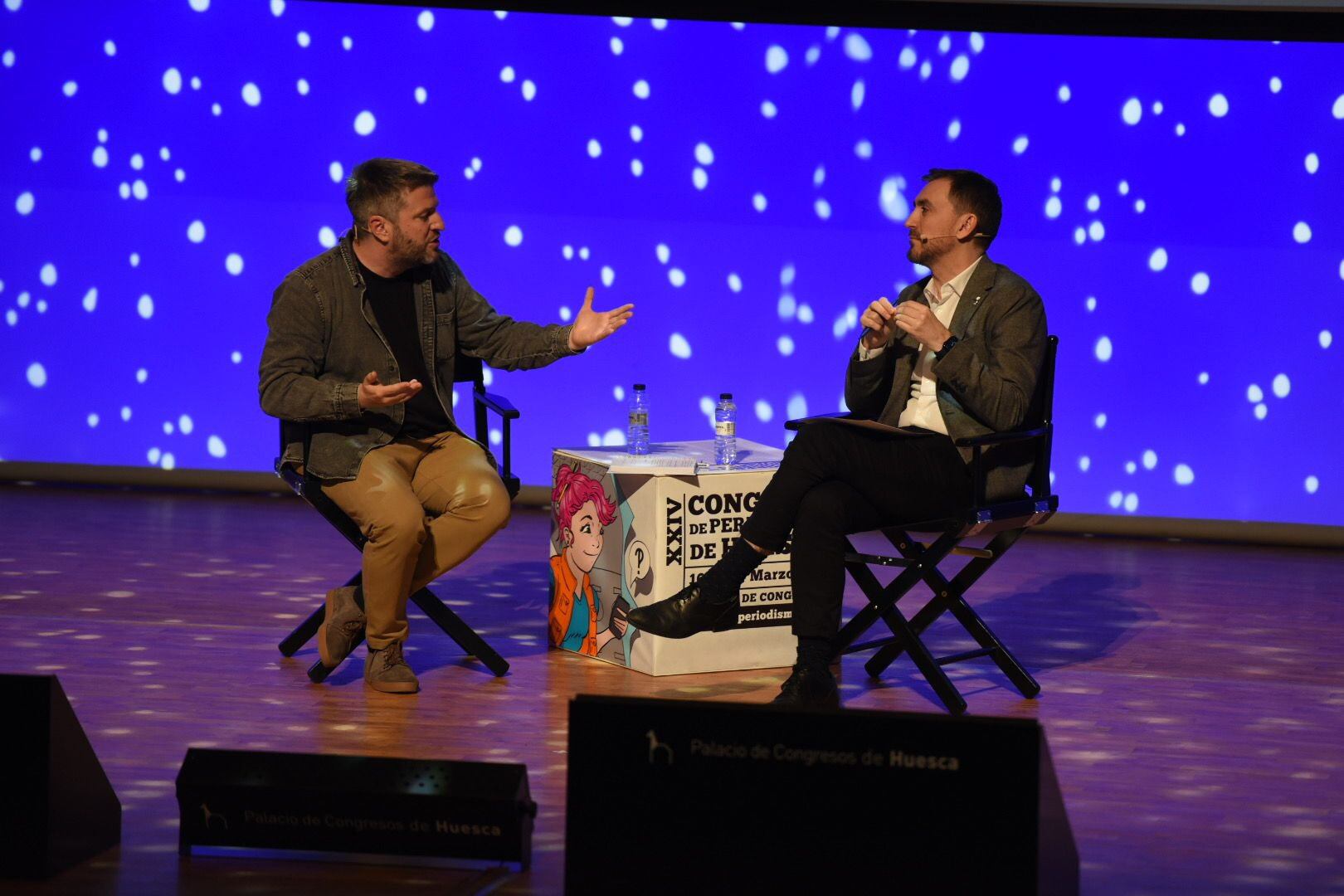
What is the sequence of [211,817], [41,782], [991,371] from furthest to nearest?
[991,371], [211,817], [41,782]

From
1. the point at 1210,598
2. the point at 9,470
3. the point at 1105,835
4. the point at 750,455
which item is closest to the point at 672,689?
the point at 750,455

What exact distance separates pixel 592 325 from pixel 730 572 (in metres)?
0.77

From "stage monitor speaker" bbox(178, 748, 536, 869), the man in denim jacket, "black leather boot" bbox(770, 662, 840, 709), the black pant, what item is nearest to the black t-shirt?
the man in denim jacket

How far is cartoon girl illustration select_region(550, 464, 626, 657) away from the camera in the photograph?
419 centimetres

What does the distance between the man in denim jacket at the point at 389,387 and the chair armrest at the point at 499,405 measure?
0.10 m

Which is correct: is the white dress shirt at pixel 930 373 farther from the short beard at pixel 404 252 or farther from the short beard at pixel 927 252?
the short beard at pixel 404 252

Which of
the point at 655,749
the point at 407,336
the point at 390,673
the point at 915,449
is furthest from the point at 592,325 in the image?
the point at 655,749

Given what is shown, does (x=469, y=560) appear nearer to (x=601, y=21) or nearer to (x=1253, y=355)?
(x=601, y=21)

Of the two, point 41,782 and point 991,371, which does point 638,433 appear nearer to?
point 991,371

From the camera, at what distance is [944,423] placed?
3.89 m

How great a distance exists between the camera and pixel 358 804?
2598 mm

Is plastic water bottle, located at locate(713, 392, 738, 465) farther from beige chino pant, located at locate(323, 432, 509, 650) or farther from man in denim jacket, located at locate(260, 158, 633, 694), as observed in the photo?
beige chino pant, located at locate(323, 432, 509, 650)

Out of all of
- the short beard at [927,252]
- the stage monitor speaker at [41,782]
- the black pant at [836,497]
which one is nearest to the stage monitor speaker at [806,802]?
the stage monitor speaker at [41,782]

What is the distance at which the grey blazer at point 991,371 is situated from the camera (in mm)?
3734
